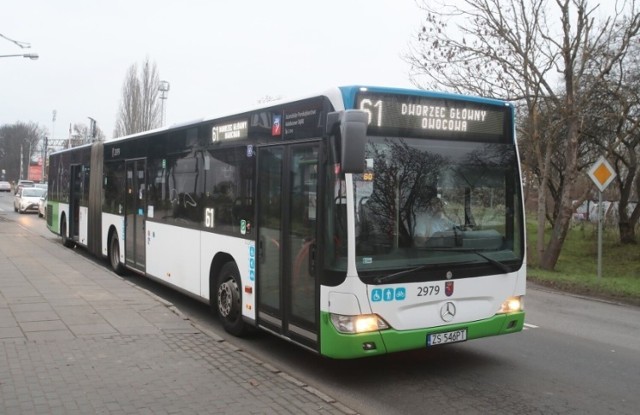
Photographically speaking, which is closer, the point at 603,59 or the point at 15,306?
the point at 15,306

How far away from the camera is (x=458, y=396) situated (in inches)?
215

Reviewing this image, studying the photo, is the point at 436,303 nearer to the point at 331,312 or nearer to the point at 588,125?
the point at 331,312

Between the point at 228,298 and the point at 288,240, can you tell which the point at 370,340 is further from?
the point at 228,298

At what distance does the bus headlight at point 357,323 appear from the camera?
534cm

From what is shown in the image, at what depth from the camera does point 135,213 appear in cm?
1123

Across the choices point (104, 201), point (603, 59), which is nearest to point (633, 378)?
point (104, 201)

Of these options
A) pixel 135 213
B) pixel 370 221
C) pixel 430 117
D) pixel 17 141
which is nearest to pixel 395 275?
pixel 370 221

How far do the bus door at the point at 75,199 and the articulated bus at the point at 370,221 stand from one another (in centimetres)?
945

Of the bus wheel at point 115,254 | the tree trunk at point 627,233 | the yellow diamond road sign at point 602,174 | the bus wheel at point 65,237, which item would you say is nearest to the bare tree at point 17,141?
the bus wheel at point 65,237

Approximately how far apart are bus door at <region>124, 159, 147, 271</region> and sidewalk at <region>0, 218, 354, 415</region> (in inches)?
65.5

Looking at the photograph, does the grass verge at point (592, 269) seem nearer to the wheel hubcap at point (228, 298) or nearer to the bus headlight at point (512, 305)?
the bus headlight at point (512, 305)

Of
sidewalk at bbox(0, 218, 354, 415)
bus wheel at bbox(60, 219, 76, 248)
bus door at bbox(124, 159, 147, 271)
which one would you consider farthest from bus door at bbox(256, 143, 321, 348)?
bus wheel at bbox(60, 219, 76, 248)

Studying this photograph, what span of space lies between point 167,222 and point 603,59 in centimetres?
1586

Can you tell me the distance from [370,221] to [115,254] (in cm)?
870
